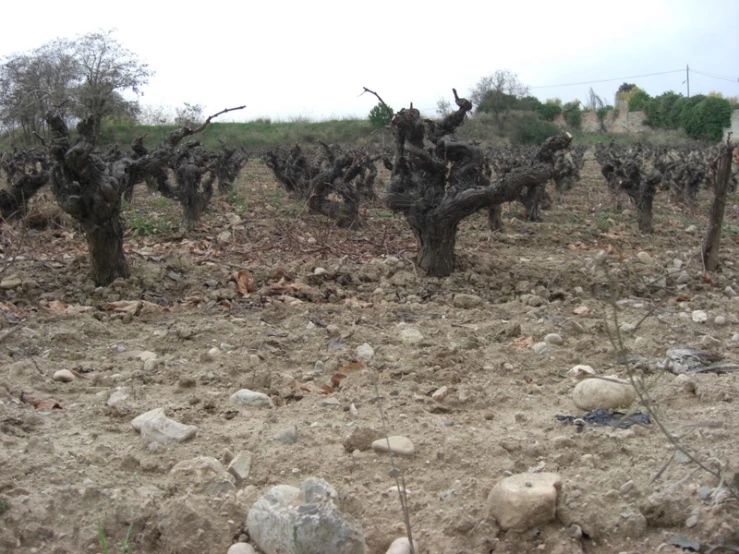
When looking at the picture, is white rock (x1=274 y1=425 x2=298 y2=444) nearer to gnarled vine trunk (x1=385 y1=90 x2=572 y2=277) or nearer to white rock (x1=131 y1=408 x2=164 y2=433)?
white rock (x1=131 y1=408 x2=164 y2=433)

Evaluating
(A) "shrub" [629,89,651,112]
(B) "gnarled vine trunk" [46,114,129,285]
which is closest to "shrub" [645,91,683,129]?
(A) "shrub" [629,89,651,112]

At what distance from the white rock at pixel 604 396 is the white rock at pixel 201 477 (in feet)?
5.63

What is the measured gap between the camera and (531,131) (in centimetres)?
4366

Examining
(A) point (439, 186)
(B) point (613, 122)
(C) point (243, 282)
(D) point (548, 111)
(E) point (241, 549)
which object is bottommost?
(E) point (241, 549)

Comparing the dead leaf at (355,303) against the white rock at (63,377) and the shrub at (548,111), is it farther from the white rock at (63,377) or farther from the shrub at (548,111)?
the shrub at (548,111)

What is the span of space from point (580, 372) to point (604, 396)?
631 mm

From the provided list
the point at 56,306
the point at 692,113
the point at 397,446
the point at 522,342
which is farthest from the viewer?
the point at 692,113

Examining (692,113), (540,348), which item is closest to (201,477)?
(540,348)

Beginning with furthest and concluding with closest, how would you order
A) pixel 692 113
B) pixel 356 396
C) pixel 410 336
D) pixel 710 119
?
pixel 692 113 → pixel 710 119 → pixel 410 336 → pixel 356 396

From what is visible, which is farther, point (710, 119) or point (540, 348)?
point (710, 119)

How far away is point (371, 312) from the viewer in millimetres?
5703

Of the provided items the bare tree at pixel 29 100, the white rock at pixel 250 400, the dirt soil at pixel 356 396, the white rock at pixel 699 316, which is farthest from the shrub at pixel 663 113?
the white rock at pixel 250 400

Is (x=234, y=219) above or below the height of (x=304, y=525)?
above

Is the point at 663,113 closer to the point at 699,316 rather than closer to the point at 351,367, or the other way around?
the point at 699,316
